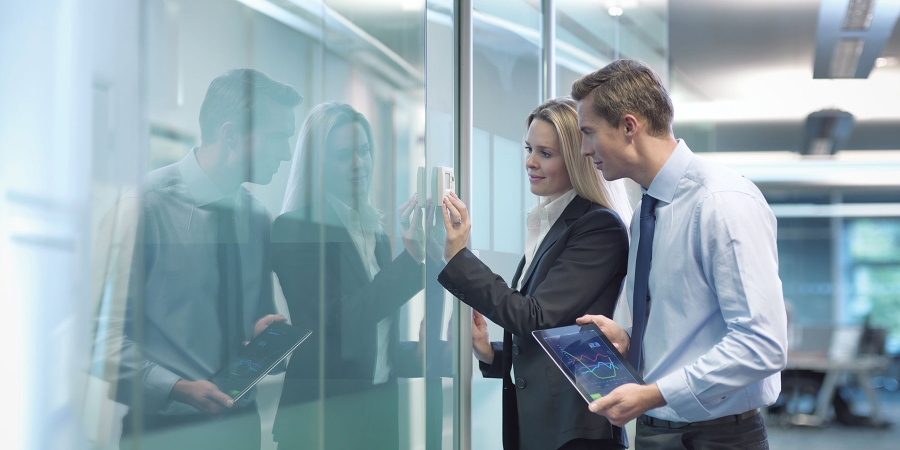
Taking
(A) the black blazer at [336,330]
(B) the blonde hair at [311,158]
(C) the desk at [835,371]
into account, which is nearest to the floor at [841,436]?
(C) the desk at [835,371]

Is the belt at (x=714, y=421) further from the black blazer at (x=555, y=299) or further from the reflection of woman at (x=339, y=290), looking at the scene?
the reflection of woman at (x=339, y=290)

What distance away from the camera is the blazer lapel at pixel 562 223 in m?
2.07

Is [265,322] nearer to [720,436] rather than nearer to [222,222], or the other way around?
[222,222]

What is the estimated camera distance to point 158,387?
4.15 feet

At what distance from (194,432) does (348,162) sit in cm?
80

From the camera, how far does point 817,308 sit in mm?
10250

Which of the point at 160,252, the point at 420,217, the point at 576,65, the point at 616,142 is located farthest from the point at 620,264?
the point at 576,65

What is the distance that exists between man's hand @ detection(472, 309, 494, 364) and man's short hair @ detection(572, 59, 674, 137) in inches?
35.8

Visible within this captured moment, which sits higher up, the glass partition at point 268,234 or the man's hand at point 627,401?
the glass partition at point 268,234

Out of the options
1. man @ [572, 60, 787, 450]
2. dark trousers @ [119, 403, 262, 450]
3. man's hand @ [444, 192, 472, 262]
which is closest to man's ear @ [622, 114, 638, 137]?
man @ [572, 60, 787, 450]

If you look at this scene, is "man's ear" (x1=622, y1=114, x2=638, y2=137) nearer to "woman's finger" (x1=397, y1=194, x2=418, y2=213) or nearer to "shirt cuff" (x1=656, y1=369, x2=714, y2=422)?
"shirt cuff" (x1=656, y1=369, x2=714, y2=422)

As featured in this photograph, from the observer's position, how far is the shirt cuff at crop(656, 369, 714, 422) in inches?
62.0

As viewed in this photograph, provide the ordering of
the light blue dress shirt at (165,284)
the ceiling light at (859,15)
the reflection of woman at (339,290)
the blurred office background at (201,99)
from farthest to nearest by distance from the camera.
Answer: the ceiling light at (859,15)
the reflection of woman at (339,290)
the light blue dress shirt at (165,284)
the blurred office background at (201,99)

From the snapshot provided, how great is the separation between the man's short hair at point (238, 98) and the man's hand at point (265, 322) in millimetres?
382
